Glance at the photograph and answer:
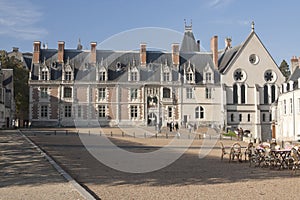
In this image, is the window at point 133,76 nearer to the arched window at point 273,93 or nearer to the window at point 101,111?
the window at point 101,111

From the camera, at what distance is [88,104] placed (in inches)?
1871

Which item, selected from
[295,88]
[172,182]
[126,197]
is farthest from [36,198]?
[295,88]

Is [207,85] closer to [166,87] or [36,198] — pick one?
[166,87]

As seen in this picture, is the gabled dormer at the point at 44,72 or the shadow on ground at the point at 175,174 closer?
the shadow on ground at the point at 175,174

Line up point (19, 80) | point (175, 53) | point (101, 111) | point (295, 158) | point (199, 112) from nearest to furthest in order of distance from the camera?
1. point (295, 158)
2. point (101, 111)
3. point (199, 112)
4. point (175, 53)
5. point (19, 80)

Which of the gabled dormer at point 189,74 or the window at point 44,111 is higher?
Answer: the gabled dormer at point 189,74

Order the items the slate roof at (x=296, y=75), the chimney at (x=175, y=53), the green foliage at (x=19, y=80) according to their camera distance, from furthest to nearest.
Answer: the green foliage at (x=19, y=80)
the chimney at (x=175, y=53)
the slate roof at (x=296, y=75)

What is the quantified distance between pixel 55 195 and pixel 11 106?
145 ft

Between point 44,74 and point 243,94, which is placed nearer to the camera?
point 44,74

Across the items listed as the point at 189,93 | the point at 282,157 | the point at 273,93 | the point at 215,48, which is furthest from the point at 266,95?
the point at 282,157

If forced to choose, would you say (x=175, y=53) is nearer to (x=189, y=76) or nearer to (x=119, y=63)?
(x=189, y=76)

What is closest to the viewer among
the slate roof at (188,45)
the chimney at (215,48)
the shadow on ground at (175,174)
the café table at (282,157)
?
the shadow on ground at (175,174)

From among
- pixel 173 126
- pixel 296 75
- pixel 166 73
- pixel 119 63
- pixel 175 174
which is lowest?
pixel 175 174

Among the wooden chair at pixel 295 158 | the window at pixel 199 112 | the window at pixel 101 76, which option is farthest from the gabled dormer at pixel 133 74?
the wooden chair at pixel 295 158
